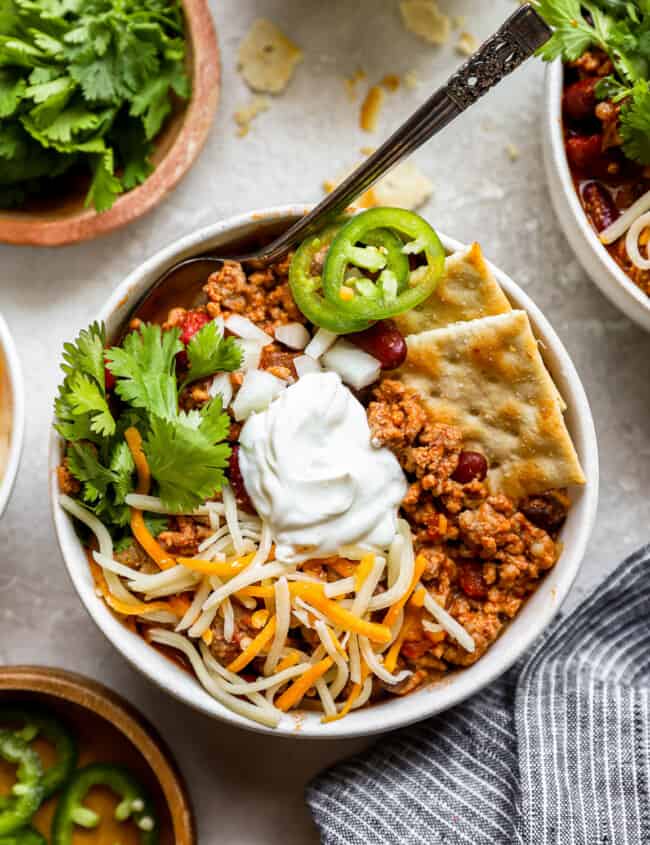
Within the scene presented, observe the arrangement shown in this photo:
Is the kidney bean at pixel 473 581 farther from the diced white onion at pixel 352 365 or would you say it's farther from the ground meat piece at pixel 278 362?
the ground meat piece at pixel 278 362

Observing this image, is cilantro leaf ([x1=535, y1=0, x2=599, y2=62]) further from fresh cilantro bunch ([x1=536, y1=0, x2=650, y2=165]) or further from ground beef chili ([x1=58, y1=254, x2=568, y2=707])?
ground beef chili ([x1=58, y1=254, x2=568, y2=707])

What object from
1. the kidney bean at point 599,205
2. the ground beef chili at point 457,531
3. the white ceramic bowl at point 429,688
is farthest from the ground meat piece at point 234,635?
the kidney bean at point 599,205

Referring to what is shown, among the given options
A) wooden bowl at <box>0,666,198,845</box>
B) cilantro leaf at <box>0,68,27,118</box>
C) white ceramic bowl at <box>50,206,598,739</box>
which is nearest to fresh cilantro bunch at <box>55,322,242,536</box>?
white ceramic bowl at <box>50,206,598,739</box>

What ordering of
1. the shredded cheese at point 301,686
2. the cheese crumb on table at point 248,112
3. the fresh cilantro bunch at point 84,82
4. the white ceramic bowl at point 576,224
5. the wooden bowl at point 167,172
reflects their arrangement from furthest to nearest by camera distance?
the cheese crumb on table at point 248,112, the wooden bowl at point 167,172, the fresh cilantro bunch at point 84,82, the white ceramic bowl at point 576,224, the shredded cheese at point 301,686

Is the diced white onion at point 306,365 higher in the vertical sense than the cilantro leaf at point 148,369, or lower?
higher

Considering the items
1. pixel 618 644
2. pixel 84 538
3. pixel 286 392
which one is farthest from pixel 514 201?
pixel 84 538

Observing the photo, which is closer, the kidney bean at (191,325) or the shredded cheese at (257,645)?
the shredded cheese at (257,645)

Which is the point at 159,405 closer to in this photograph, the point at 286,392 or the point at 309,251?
the point at 286,392

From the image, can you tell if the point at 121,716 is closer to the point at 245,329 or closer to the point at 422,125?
the point at 245,329
